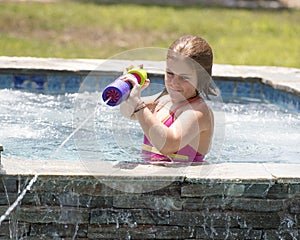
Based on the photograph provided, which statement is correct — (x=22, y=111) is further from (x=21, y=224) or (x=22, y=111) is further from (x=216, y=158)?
(x=21, y=224)

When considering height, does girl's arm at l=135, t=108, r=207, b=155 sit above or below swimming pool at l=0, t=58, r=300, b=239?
above

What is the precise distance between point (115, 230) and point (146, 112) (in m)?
0.54

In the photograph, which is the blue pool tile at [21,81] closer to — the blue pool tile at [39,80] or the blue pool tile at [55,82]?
the blue pool tile at [39,80]

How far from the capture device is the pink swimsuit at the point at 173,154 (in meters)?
3.82

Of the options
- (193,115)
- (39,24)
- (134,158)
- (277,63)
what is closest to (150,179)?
(193,115)

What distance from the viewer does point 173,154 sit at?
382cm

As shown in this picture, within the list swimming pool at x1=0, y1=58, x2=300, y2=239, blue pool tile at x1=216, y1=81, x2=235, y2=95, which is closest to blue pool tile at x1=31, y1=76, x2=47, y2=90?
blue pool tile at x1=216, y1=81, x2=235, y2=95

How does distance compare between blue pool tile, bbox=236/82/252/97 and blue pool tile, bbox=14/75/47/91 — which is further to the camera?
blue pool tile, bbox=236/82/252/97

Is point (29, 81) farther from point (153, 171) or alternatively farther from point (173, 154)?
point (153, 171)

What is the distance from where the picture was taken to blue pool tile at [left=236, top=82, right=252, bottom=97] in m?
6.47

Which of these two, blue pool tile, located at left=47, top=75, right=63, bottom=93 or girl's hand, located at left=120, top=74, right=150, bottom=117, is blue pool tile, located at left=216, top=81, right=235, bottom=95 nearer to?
blue pool tile, located at left=47, top=75, right=63, bottom=93

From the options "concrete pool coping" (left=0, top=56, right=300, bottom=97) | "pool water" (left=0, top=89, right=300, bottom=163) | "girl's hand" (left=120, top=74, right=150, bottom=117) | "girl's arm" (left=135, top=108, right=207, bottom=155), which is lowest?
"pool water" (left=0, top=89, right=300, bottom=163)

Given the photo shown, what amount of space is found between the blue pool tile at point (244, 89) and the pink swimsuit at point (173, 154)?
262 cm

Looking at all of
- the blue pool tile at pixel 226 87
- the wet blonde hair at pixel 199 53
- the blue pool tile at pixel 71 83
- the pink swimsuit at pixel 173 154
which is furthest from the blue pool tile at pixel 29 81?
the wet blonde hair at pixel 199 53
